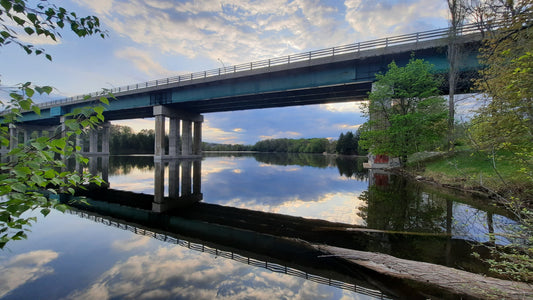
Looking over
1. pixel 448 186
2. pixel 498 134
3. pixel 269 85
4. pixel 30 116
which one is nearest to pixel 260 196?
pixel 498 134

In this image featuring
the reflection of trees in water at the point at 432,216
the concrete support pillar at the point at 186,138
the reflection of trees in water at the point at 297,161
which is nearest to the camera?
the reflection of trees in water at the point at 432,216

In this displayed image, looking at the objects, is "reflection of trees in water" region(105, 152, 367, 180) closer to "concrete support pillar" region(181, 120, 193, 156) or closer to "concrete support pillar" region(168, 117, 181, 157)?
"concrete support pillar" region(168, 117, 181, 157)

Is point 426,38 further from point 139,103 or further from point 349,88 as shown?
point 139,103

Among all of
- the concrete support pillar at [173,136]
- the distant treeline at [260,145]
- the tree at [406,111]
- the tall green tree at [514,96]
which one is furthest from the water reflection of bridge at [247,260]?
the distant treeline at [260,145]

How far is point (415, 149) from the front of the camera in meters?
23.0

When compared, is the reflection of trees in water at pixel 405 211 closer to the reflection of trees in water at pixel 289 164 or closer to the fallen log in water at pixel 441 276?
the fallen log in water at pixel 441 276

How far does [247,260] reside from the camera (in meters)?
5.54

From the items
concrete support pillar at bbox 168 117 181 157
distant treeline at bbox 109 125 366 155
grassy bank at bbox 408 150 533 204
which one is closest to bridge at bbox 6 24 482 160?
concrete support pillar at bbox 168 117 181 157

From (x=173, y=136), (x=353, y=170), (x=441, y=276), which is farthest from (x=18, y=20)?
(x=173, y=136)

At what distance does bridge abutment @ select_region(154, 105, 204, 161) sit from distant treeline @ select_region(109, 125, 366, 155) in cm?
4200

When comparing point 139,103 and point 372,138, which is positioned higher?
point 139,103

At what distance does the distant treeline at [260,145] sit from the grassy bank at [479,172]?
38.8 metres

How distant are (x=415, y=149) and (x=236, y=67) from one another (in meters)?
24.2

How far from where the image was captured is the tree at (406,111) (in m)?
21.5
